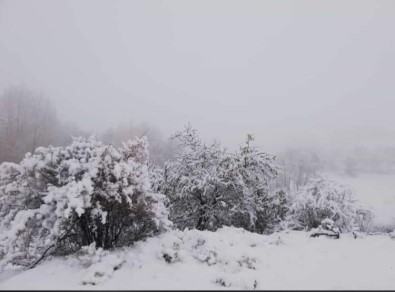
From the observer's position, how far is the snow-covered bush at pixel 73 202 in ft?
21.1

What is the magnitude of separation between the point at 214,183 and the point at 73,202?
8901 mm

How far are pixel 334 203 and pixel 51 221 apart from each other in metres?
11.2

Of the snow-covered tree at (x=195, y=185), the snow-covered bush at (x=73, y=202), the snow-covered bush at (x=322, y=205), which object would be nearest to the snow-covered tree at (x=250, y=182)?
the snow-covered tree at (x=195, y=185)

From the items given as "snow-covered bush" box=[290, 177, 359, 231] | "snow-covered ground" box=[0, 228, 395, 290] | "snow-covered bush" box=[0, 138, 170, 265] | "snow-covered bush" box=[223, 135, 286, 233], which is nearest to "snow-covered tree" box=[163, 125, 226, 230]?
"snow-covered bush" box=[223, 135, 286, 233]

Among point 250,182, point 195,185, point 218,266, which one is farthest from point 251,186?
point 218,266

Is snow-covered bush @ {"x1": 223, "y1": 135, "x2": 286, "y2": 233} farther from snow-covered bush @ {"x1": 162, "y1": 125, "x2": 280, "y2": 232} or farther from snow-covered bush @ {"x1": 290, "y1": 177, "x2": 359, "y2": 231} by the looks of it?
snow-covered bush @ {"x1": 290, "y1": 177, "x2": 359, "y2": 231}

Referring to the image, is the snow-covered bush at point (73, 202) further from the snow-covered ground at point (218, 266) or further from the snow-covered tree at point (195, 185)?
the snow-covered tree at point (195, 185)

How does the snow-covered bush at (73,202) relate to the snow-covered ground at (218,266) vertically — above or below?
above

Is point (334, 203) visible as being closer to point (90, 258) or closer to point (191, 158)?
point (191, 158)

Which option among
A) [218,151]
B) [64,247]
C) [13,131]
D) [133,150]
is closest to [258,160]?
[218,151]

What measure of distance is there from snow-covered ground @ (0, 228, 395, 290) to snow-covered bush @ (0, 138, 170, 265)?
63cm

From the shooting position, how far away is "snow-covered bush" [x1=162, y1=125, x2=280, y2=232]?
571 inches

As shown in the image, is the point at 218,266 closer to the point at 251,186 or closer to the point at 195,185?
the point at 195,185

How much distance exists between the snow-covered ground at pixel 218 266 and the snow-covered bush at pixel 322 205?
5290 mm
